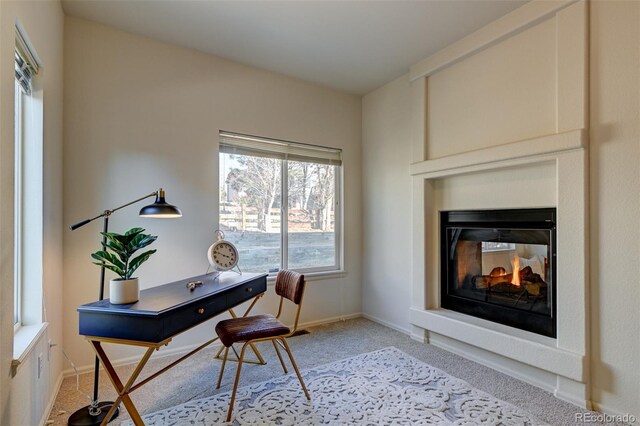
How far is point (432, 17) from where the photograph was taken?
2.56 meters

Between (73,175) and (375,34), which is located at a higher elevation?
(375,34)

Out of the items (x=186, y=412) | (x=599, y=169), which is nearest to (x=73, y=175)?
(x=186, y=412)

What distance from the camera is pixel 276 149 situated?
3559 millimetres

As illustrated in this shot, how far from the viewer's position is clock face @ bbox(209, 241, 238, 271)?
2.63 metres

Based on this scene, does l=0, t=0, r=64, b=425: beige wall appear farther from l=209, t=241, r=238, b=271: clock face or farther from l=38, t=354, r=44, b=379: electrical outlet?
l=209, t=241, r=238, b=271: clock face

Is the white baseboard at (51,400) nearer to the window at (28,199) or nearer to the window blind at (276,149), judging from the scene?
the window at (28,199)

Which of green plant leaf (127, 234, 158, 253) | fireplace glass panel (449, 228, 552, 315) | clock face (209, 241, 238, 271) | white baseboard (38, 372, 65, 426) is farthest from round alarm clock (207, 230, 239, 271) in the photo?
fireplace glass panel (449, 228, 552, 315)

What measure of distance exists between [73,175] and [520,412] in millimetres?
3508

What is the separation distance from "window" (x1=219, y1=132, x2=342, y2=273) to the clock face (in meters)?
0.58

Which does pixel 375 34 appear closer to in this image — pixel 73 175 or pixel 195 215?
pixel 195 215

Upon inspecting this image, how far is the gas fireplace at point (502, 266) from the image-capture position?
96.3 inches

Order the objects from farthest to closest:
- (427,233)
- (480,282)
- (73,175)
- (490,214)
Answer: (427,233)
(480,282)
(490,214)
(73,175)

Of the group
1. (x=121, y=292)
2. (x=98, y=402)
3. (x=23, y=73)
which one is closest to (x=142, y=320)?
(x=121, y=292)

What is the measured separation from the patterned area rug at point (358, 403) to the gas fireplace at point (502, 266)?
2.38ft
